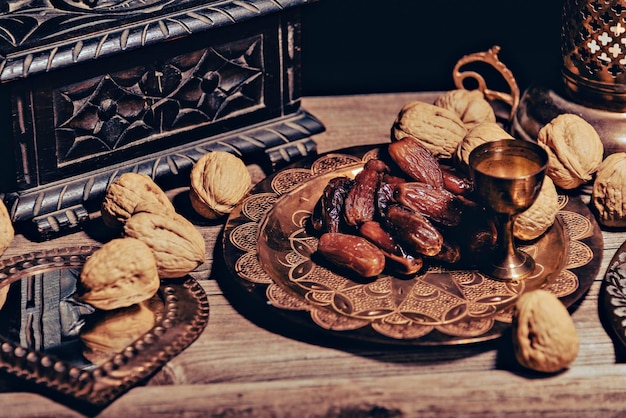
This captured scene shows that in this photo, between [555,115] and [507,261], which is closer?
[507,261]

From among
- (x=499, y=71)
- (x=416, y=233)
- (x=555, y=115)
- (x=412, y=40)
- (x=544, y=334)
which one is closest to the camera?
(x=544, y=334)

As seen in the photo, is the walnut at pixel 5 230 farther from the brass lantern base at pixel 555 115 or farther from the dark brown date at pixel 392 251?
the brass lantern base at pixel 555 115

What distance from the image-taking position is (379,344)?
1.20 metres

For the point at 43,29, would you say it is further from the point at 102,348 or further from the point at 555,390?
the point at 555,390

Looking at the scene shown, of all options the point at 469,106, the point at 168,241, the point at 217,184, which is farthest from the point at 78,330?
the point at 469,106

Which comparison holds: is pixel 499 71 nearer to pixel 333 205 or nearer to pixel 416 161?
pixel 416 161

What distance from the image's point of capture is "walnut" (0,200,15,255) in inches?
51.6

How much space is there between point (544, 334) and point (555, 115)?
1.48 feet

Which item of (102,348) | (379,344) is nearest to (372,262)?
(379,344)

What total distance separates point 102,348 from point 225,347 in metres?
0.13

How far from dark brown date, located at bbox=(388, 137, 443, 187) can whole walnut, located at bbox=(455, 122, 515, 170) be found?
0.15 feet

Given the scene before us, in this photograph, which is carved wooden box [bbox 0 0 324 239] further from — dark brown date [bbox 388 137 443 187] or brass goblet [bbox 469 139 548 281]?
brass goblet [bbox 469 139 548 281]

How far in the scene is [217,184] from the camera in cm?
138

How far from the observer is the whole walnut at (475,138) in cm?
141
